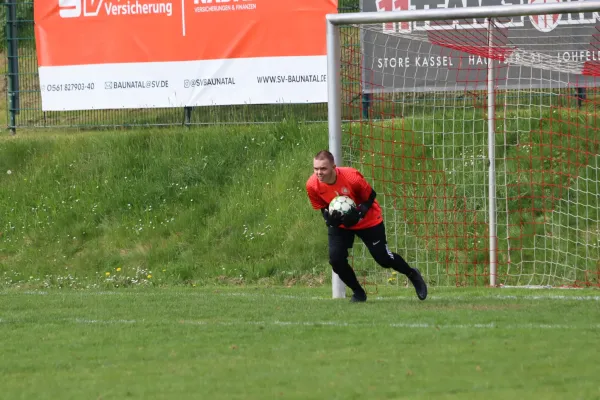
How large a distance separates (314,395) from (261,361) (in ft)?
3.61

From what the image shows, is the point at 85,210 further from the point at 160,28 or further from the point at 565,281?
the point at 565,281

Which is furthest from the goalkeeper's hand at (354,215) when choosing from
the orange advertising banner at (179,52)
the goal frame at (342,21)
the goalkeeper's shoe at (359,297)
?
the orange advertising banner at (179,52)

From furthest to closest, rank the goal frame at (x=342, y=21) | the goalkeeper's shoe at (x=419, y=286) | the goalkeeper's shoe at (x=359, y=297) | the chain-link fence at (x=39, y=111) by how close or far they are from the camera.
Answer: the chain-link fence at (x=39, y=111) < the goal frame at (x=342, y=21) < the goalkeeper's shoe at (x=359, y=297) < the goalkeeper's shoe at (x=419, y=286)

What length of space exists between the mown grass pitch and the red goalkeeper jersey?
3.19 ft

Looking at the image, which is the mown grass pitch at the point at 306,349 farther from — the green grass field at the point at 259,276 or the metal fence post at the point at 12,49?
the metal fence post at the point at 12,49

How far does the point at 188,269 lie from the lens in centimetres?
1518

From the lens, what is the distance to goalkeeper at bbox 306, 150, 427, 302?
9820mm

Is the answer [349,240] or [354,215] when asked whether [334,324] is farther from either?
[349,240]

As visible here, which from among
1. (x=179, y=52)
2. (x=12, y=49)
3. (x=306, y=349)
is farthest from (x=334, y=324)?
(x=12, y=49)

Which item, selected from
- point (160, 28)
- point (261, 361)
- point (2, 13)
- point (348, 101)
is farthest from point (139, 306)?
point (2, 13)

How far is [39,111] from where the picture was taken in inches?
722

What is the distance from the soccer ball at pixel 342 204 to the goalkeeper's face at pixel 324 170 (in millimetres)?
222

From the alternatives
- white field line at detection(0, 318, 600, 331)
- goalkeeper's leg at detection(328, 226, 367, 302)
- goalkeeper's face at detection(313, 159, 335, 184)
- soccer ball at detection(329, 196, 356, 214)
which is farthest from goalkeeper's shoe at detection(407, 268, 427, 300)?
white field line at detection(0, 318, 600, 331)

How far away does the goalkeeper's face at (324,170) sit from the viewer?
31.7 ft
